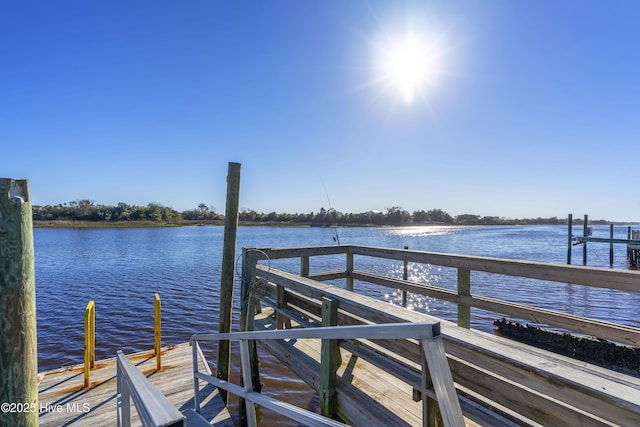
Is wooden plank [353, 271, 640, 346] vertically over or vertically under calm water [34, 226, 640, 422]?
over

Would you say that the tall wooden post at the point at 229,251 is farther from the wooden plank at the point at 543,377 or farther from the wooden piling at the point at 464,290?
the wooden plank at the point at 543,377

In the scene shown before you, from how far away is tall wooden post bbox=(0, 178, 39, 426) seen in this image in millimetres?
1796

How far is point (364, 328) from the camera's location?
1.28 m

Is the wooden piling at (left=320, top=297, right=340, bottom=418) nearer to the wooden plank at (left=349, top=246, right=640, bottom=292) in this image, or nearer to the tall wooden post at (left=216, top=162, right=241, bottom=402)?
the wooden plank at (left=349, top=246, right=640, bottom=292)

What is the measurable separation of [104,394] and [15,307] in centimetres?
370

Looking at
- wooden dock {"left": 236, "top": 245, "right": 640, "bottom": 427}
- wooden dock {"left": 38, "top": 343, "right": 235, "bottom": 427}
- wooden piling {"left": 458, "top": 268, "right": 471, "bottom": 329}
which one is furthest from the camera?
wooden dock {"left": 38, "top": 343, "right": 235, "bottom": 427}

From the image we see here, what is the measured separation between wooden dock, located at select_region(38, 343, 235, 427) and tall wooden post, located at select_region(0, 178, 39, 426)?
171 centimetres

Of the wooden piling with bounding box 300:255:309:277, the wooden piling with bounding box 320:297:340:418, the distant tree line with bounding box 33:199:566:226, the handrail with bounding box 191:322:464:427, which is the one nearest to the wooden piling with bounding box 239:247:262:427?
the wooden piling with bounding box 300:255:309:277

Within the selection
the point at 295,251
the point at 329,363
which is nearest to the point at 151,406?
the point at 329,363

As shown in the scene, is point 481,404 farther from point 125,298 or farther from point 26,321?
point 125,298

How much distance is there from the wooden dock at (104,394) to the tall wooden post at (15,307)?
5.61ft

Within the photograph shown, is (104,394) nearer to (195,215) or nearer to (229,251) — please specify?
(229,251)

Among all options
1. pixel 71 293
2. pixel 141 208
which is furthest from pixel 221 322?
pixel 141 208

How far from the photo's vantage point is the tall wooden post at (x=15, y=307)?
5.89ft
